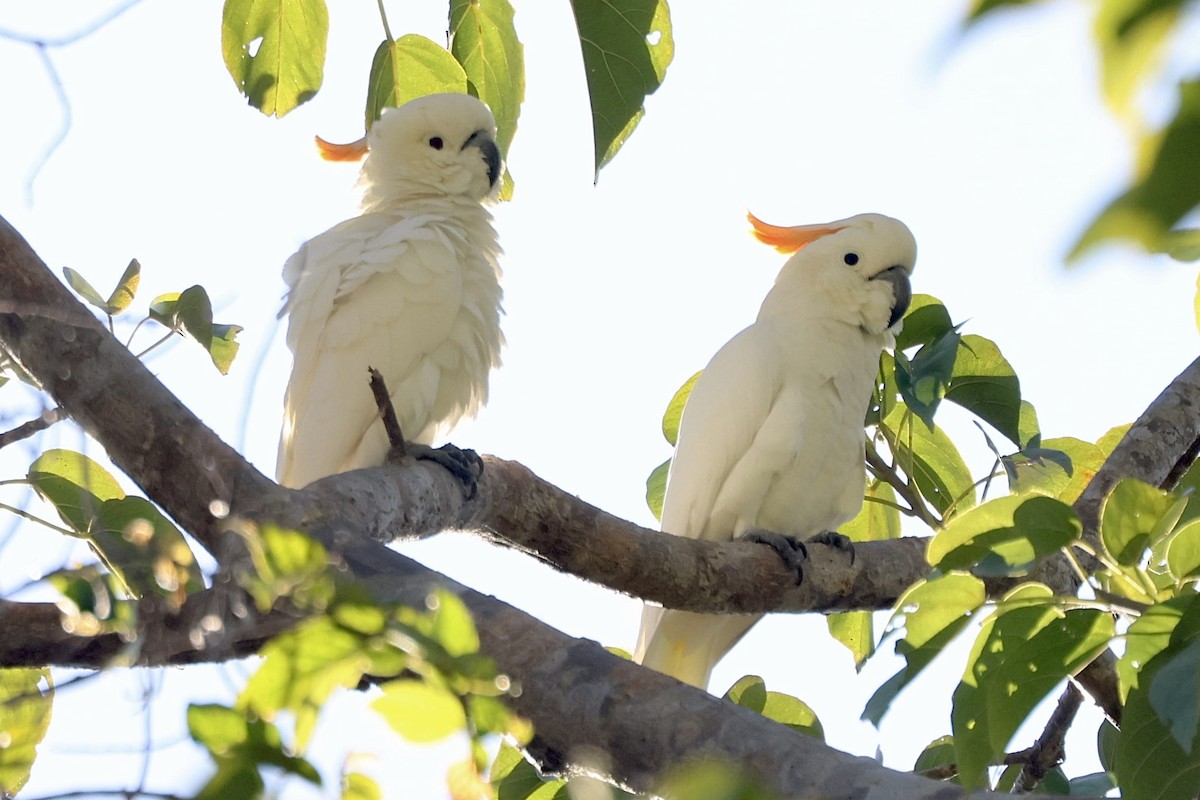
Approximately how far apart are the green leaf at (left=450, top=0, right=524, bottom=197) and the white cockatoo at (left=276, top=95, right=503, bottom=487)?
408 millimetres

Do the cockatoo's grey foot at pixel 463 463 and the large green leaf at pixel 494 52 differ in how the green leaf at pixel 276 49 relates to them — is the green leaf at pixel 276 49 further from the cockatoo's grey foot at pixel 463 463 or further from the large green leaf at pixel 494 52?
the cockatoo's grey foot at pixel 463 463

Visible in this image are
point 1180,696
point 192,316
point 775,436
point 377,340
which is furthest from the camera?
point 775,436

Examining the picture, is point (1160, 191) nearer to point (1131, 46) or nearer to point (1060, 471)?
point (1131, 46)

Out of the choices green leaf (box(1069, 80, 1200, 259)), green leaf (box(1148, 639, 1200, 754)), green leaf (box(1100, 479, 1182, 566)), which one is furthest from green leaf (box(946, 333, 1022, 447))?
green leaf (box(1069, 80, 1200, 259))

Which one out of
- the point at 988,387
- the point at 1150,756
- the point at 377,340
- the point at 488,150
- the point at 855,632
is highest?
the point at 488,150

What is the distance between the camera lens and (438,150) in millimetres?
3441

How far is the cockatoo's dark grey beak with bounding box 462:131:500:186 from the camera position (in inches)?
136

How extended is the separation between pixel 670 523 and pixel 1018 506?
7.21 ft

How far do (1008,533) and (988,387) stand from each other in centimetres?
174

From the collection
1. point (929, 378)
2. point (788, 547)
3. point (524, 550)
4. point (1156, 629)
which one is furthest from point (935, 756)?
point (1156, 629)

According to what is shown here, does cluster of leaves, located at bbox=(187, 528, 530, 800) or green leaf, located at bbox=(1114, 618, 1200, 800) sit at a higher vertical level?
cluster of leaves, located at bbox=(187, 528, 530, 800)

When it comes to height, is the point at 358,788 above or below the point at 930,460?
below

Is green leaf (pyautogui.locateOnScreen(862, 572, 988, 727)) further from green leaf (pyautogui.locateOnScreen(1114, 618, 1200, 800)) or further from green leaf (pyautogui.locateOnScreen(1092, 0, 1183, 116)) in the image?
green leaf (pyautogui.locateOnScreen(1092, 0, 1183, 116))

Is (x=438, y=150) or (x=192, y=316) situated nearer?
(x=192, y=316)
